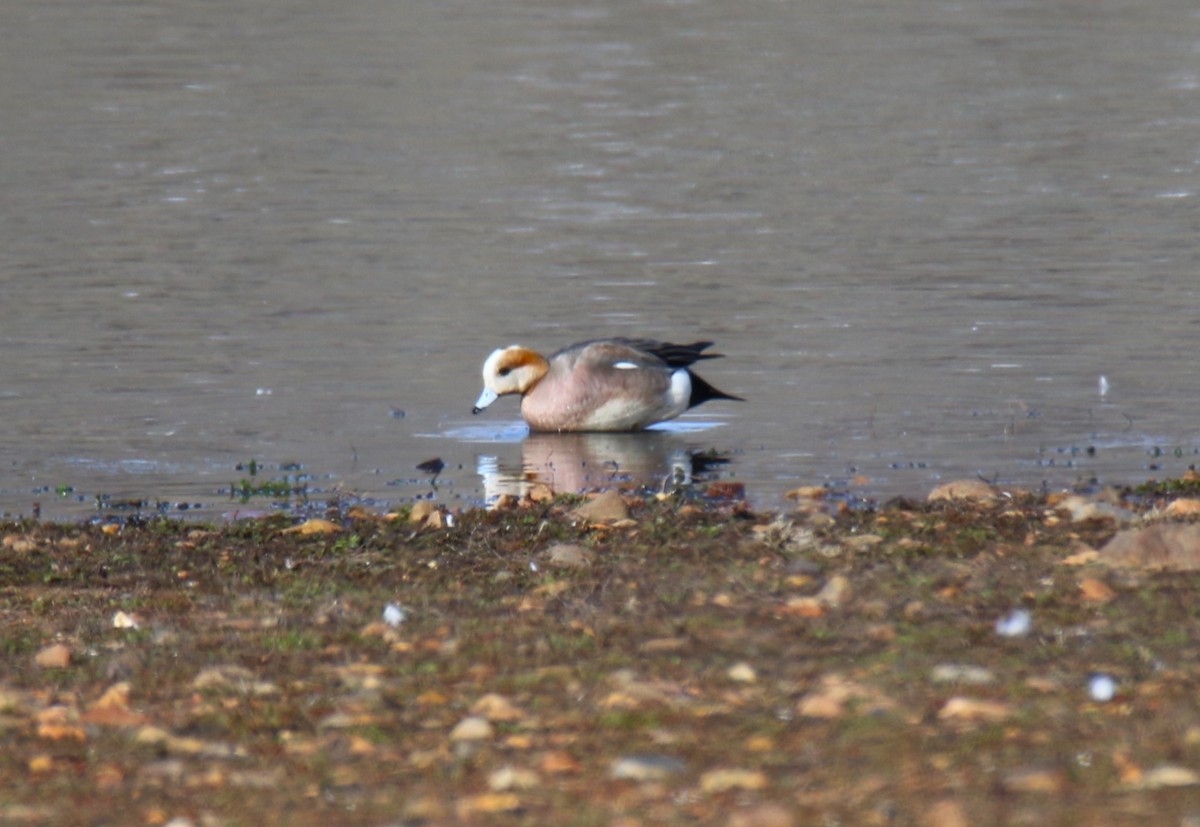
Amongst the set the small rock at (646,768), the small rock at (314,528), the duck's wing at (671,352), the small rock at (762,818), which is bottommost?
the small rock at (314,528)

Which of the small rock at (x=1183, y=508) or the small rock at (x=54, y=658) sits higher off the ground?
the small rock at (x=54, y=658)

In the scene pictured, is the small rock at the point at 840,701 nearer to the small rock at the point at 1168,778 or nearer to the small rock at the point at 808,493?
the small rock at the point at 1168,778

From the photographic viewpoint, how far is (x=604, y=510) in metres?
9.80

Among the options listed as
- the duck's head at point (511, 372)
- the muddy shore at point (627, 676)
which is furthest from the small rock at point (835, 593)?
the duck's head at point (511, 372)

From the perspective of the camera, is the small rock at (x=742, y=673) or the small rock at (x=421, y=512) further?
the small rock at (x=421, y=512)

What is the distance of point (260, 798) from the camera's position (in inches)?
220

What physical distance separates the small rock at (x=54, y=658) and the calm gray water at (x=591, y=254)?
4.77m

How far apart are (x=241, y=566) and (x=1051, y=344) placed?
9.61 m

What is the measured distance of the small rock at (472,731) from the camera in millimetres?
6008

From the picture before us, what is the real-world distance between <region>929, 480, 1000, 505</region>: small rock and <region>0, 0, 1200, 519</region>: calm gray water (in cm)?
129

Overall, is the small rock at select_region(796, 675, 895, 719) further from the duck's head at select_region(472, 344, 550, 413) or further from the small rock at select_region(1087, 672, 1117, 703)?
the duck's head at select_region(472, 344, 550, 413)

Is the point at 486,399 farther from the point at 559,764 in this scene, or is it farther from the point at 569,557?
the point at 559,764

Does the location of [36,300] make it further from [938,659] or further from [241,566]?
[938,659]

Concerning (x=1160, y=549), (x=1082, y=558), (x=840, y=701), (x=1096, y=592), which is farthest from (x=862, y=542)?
(x=840, y=701)
